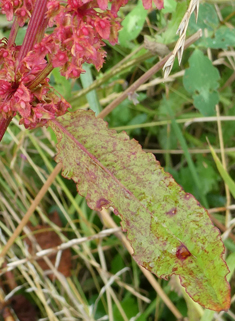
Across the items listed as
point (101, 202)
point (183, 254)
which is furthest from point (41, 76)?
point (183, 254)

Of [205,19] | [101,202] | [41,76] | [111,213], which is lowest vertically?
[111,213]

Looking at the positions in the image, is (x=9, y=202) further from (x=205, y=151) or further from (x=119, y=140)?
(x=119, y=140)

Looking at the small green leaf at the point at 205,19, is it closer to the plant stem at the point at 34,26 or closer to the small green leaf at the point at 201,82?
the small green leaf at the point at 201,82

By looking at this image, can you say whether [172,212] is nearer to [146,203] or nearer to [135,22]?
[146,203]

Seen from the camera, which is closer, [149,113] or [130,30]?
[130,30]

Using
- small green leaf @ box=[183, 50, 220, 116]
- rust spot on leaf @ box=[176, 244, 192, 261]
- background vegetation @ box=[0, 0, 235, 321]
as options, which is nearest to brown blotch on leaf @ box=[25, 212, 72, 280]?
background vegetation @ box=[0, 0, 235, 321]

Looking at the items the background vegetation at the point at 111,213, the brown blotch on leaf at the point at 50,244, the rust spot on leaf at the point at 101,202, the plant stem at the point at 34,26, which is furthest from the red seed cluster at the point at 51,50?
the brown blotch on leaf at the point at 50,244

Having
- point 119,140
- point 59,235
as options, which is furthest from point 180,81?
point 119,140
